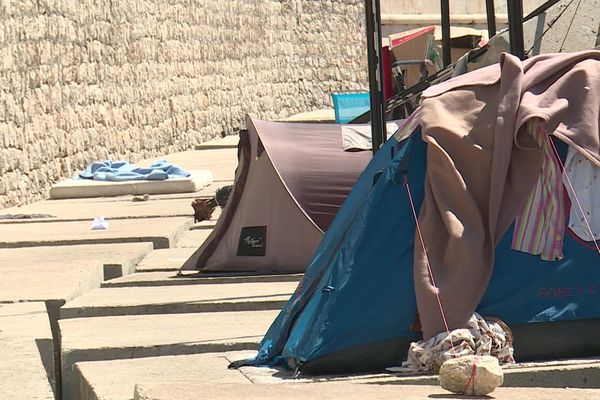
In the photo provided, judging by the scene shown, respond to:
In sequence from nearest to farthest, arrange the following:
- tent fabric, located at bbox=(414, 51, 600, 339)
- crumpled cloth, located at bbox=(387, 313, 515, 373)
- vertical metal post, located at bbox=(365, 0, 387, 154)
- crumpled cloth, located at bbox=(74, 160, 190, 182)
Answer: crumpled cloth, located at bbox=(387, 313, 515, 373) → tent fabric, located at bbox=(414, 51, 600, 339) → vertical metal post, located at bbox=(365, 0, 387, 154) → crumpled cloth, located at bbox=(74, 160, 190, 182)

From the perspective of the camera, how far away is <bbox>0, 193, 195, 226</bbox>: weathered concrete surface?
1084 centimetres

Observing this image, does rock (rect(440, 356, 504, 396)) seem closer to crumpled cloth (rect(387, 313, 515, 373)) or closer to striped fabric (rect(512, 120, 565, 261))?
crumpled cloth (rect(387, 313, 515, 373))

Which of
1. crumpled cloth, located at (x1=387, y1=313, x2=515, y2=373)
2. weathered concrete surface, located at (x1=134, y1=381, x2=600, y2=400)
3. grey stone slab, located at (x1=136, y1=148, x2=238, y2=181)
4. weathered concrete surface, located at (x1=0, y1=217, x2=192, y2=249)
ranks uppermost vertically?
weathered concrete surface, located at (x1=134, y1=381, x2=600, y2=400)

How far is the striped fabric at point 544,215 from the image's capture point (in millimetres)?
4672

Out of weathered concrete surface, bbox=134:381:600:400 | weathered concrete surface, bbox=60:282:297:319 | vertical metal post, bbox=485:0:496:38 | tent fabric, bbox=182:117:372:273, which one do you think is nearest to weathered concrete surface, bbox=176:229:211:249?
tent fabric, bbox=182:117:372:273

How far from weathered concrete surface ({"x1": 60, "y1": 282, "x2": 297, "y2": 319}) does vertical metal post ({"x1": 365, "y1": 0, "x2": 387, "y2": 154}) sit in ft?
2.72

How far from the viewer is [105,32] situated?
51.9 ft

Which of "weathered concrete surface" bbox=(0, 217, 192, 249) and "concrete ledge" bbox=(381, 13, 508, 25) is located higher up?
"weathered concrete surface" bbox=(0, 217, 192, 249)

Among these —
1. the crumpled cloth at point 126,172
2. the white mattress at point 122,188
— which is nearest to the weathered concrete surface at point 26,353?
the white mattress at point 122,188

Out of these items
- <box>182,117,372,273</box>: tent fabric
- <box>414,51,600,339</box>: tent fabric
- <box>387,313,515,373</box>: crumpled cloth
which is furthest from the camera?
<box>182,117,372,273</box>: tent fabric

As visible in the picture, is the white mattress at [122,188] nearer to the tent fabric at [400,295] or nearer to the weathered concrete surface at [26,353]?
Answer: the weathered concrete surface at [26,353]

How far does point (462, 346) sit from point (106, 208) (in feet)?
24.3

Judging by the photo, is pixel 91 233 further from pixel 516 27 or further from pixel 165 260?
pixel 516 27

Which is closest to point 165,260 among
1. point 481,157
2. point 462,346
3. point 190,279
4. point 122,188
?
point 190,279
